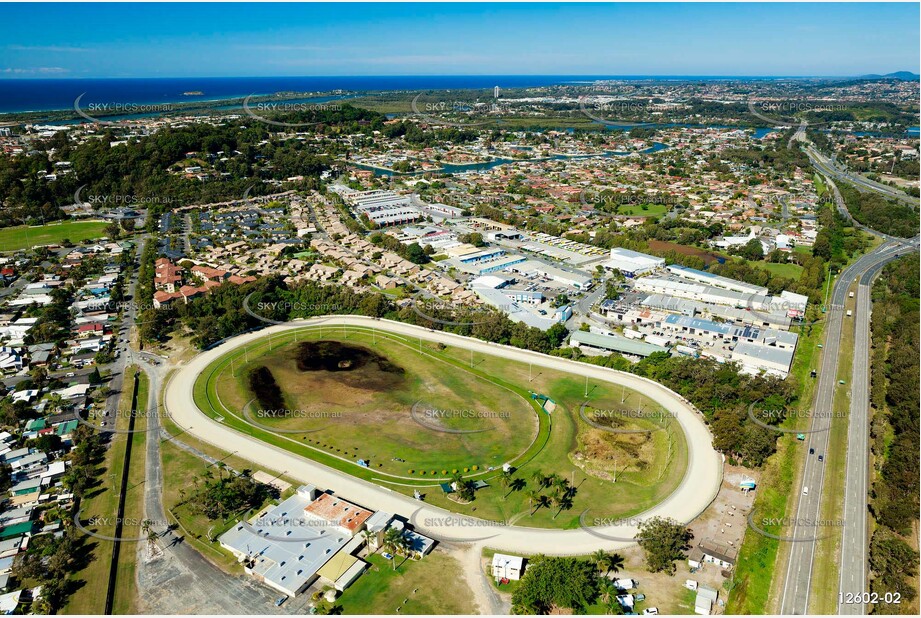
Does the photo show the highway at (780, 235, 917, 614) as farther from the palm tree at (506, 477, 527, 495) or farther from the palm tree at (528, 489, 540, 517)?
the palm tree at (506, 477, 527, 495)

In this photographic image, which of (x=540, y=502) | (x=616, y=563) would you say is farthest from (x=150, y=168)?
(x=616, y=563)

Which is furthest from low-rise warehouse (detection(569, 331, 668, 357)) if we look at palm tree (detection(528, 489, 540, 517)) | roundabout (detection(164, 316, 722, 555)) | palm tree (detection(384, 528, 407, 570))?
palm tree (detection(384, 528, 407, 570))

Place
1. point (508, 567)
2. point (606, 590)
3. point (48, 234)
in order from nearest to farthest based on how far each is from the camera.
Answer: point (606, 590) < point (508, 567) < point (48, 234)

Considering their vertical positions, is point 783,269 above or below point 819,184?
below

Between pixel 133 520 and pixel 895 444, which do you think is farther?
pixel 895 444

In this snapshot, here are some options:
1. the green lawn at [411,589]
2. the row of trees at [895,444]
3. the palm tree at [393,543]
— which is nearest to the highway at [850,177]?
the row of trees at [895,444]

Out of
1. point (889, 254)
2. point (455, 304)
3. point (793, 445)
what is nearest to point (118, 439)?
point (455, 304)

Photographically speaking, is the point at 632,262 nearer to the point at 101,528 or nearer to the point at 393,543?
the point at 393,543

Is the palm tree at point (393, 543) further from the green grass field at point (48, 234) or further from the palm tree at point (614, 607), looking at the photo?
the green grass field at point (48, 234)
